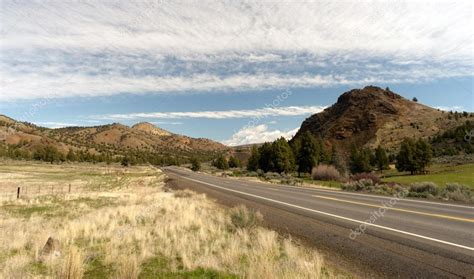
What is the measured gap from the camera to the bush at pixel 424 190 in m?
23.5

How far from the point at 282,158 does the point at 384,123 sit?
10908 centimetres

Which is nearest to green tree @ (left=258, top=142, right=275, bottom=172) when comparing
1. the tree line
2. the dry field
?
the tree line

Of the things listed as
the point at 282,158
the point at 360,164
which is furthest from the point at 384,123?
the point at 282,158

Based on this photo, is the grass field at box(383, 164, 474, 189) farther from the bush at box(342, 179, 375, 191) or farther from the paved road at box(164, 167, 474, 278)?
the paved road at box(164, 167, 474, 278)

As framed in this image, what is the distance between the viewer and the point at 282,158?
266 feet

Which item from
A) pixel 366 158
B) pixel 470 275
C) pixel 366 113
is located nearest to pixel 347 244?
pixel 470 275

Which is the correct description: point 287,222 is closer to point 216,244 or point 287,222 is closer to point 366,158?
point 216,244

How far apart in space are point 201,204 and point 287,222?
8035 millimetres

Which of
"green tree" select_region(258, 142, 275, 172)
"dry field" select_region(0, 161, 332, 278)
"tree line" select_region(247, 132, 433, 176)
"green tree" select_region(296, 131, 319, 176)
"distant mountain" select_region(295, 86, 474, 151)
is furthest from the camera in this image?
"distant mountain" select_region(295, 86, 474, 151)

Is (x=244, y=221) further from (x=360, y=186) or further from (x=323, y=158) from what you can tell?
(x=323, y=158)

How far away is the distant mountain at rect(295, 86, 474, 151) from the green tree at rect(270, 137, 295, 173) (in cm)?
7138

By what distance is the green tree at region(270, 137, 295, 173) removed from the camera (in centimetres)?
8107

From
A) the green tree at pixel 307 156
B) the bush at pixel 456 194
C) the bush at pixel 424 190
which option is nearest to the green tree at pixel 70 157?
the green tree at pixel 307 156

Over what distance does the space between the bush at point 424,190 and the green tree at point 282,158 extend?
5443 centimetres
